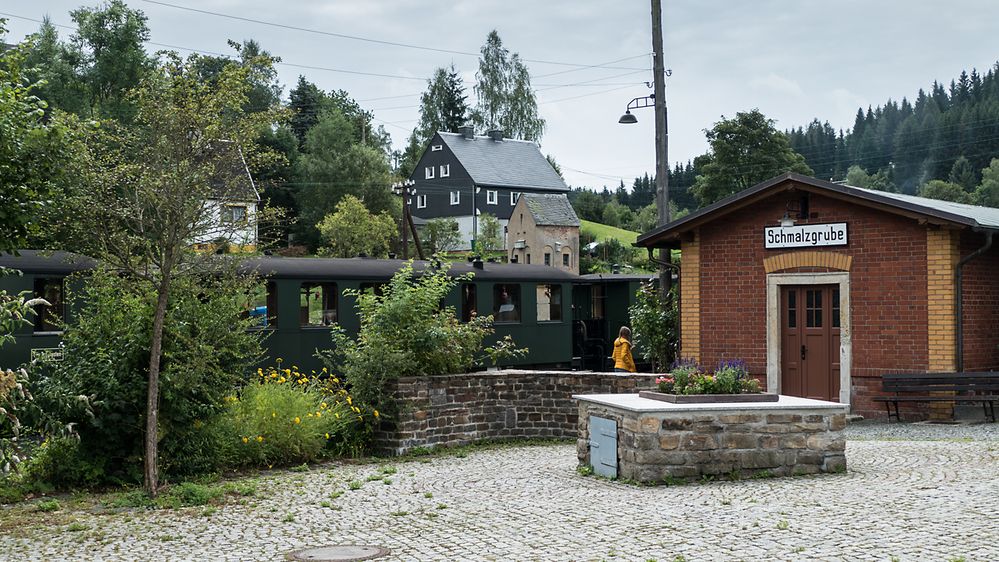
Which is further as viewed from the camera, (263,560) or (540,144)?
(540,144)

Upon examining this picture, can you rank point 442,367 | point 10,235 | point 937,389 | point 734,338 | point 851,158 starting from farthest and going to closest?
point 851,158
point 734,338
point 937,389
point 442,367
point 10,235

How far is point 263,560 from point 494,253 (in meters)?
53.2

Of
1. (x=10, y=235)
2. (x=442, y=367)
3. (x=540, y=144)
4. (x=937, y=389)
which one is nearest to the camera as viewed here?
(x=10, y=235)

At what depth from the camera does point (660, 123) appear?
18641 mm

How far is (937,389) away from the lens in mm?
14914

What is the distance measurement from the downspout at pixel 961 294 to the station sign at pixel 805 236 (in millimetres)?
1752

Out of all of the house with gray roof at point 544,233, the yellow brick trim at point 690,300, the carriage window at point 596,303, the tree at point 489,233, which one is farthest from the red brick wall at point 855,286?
the tree at point 489,233

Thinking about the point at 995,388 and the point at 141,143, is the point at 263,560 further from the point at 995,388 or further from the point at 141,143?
the point at 995,388

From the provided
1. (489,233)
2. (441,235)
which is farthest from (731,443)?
(489,233)

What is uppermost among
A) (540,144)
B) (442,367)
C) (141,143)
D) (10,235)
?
(540,144)

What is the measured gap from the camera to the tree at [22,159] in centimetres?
907

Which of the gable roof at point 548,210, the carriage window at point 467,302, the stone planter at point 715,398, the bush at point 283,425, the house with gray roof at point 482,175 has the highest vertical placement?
the house with gray roof at point 482,175

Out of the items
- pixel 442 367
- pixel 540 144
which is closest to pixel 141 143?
pixel 442 367

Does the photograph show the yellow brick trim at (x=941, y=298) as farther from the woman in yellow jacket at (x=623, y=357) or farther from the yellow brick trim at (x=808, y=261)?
the woman in yellow jacket at (x=623, y=357)
